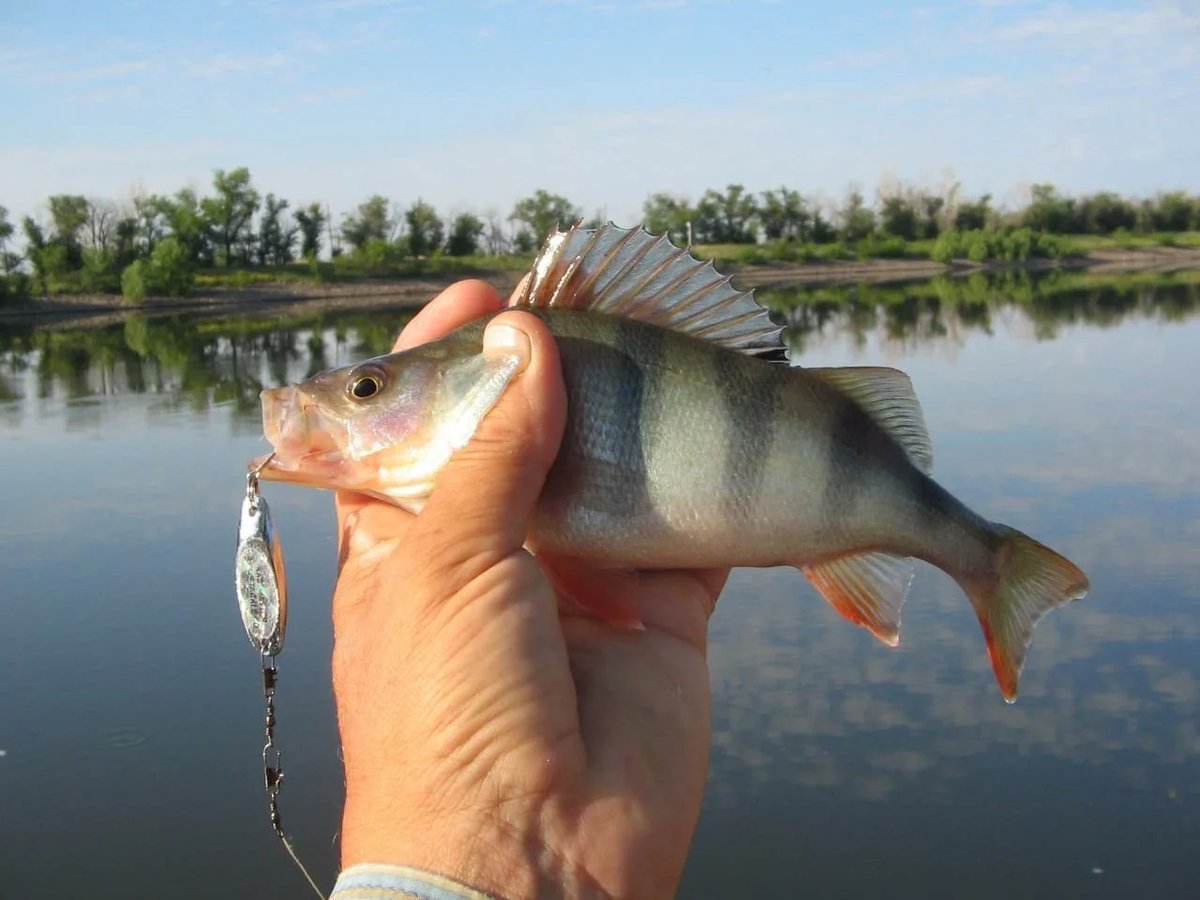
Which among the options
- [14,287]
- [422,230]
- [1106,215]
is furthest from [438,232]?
[1106,215]

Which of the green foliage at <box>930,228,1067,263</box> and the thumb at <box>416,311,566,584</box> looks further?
the green foliage at <box>930,228,1067,263</box>

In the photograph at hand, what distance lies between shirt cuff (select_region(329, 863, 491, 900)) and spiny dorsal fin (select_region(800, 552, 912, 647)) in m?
1.21

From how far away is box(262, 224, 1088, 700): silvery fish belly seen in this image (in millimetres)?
2602

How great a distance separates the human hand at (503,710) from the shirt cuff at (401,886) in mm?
23

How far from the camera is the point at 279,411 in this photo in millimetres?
2789

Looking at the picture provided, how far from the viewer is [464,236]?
84.7 metres

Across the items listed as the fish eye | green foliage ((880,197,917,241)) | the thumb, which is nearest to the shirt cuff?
the thumb

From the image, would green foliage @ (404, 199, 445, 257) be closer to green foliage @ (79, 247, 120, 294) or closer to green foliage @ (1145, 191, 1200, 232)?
green foliage @ (79, 247, 120, 294)

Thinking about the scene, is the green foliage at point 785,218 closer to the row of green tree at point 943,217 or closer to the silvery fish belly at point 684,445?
the row of green tree at point 943,217

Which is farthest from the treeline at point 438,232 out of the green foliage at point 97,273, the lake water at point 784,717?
the lake water at point 784,717

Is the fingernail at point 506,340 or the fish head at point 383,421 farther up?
the fingernail at point 506,340

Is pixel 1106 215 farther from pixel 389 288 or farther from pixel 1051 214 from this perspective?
pixel 389 288

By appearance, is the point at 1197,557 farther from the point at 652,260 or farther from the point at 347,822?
the point at 347,822

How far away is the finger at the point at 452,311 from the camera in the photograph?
313 cm
